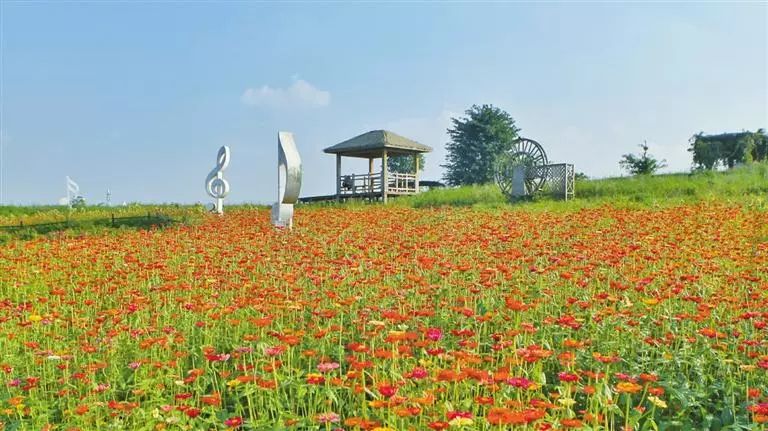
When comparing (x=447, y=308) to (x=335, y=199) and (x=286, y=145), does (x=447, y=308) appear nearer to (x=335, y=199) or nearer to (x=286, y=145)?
(x=286, y=145)

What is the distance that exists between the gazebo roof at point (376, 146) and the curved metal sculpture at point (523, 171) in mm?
5045

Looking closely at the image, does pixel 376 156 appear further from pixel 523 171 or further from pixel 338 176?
pixel 523 171

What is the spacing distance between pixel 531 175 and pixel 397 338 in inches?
891

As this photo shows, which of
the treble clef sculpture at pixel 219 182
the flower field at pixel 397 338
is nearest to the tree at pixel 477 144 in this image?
the treble clef sculpture at pixel 219 182

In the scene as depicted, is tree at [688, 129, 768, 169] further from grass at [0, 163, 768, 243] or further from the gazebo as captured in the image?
the gazebo

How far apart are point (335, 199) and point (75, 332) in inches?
977

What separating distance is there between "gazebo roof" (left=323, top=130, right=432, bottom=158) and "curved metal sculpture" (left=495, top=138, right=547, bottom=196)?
5045mm

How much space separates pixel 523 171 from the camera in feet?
82.8

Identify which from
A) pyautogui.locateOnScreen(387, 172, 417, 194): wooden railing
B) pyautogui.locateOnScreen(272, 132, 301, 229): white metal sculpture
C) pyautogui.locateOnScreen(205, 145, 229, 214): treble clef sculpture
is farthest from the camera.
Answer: pyautogui.locateOnScreen(387, 172, 417, 194): wooden railing

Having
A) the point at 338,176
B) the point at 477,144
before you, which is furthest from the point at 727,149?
the point at 338,176

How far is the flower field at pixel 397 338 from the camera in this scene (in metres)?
3.63

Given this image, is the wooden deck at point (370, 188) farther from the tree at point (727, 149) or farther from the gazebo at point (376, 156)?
the tree at point (727, 149)

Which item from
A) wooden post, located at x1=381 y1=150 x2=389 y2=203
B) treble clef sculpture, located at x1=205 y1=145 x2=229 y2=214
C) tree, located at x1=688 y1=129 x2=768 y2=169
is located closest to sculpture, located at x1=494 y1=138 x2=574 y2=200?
wooden post, located at x1=381 y1=150 x2=389 y2=203

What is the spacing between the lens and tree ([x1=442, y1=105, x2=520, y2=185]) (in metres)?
42.5
